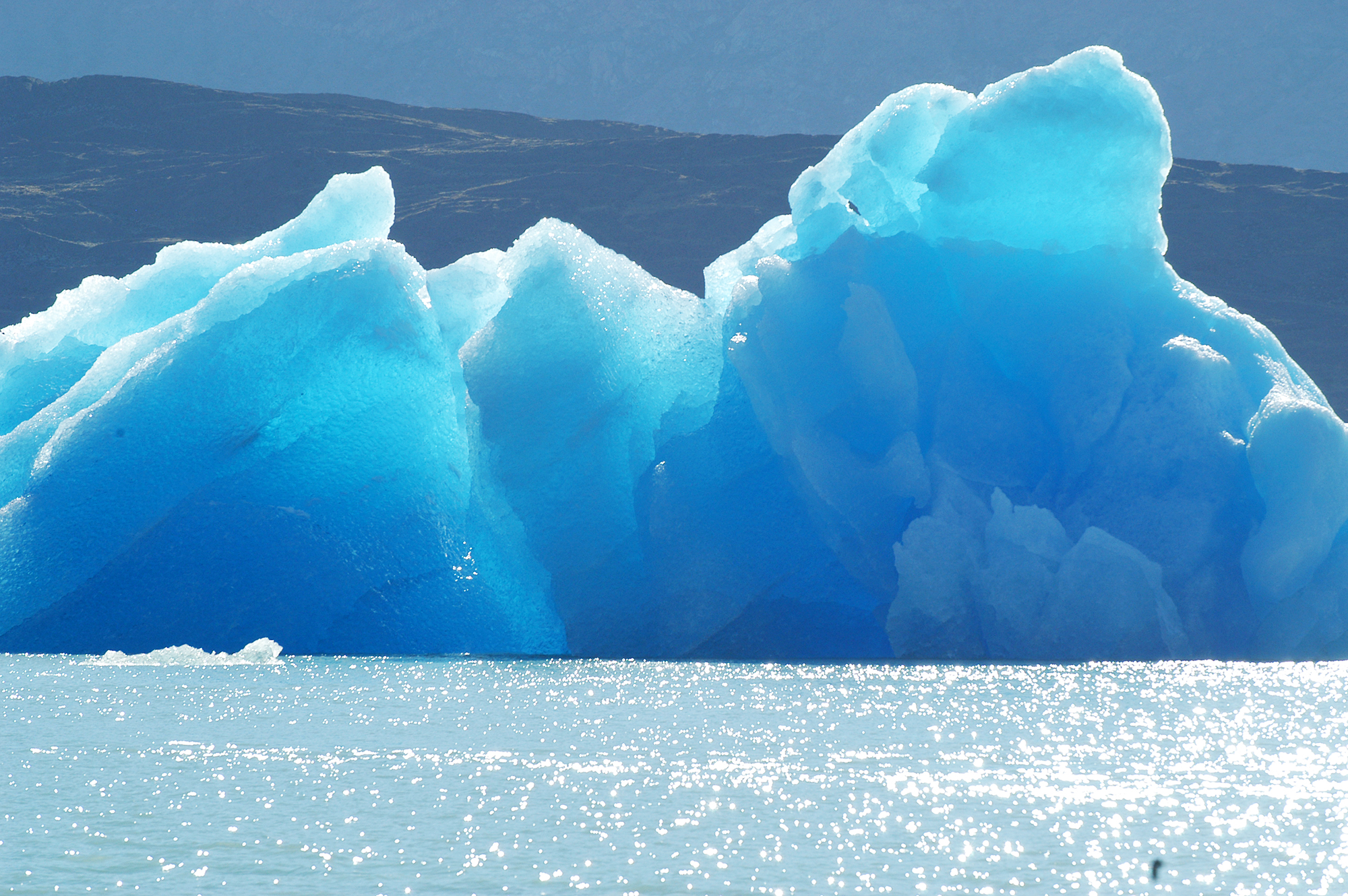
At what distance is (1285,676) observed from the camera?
23.8 feet

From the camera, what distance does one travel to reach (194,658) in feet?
26.0

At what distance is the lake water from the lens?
3.32 metres

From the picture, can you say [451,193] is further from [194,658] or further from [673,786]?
[673,786]

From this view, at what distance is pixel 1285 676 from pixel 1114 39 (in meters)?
77.2

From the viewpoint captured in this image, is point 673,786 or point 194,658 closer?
point 673,786

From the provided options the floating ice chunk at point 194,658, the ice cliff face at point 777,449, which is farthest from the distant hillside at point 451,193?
the floating ice chunk at point 194,658

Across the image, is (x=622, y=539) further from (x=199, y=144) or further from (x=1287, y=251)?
(x=199, y=144)

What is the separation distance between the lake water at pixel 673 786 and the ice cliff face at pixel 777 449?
110 cm

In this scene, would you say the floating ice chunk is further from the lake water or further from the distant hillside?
the distant hillside

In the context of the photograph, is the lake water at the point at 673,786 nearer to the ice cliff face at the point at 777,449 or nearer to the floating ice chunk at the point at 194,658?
the floating ice chunk at the point at 194,658

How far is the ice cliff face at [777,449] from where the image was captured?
7887 millimetres

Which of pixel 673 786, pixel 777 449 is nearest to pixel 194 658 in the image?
pixel 777 449

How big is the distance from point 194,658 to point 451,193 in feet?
121

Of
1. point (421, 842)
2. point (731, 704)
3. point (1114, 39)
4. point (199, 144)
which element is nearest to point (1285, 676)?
point (731, 704)
